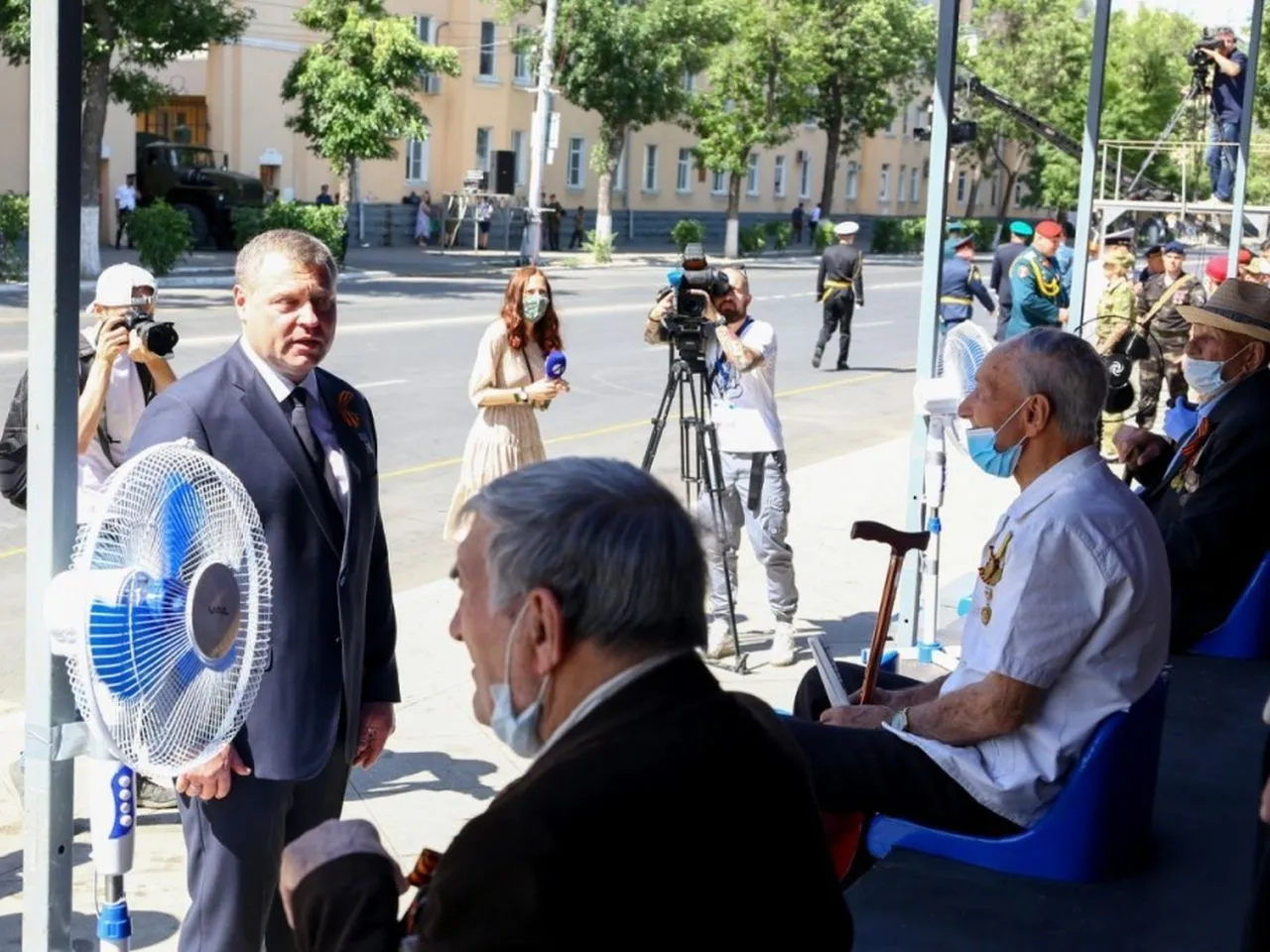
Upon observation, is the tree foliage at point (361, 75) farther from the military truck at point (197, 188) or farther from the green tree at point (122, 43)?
the military truck at point (197, 188)


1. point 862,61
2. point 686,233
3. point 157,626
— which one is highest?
point 862,61

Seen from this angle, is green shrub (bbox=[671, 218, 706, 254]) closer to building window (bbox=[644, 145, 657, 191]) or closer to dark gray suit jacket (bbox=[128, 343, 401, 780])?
building window (bbox=[644, 145, 657, 191])

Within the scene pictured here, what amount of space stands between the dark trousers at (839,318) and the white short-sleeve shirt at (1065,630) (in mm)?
17659

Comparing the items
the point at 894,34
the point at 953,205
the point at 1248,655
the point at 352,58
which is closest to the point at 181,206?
the point at 352,58

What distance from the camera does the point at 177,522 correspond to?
3.01 meters

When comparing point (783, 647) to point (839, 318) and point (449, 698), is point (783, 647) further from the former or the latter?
point (839, 318)

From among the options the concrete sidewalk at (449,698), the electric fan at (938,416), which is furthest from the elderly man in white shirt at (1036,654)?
the concrete sidewalk at (449,698)

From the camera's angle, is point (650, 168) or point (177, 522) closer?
point (177, 522)

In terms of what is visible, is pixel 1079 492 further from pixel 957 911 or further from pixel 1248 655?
pixel 1248 655

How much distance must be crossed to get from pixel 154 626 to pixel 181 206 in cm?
3779

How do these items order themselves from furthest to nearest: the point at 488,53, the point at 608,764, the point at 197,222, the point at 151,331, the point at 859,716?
the point at 488,53 < the point at 197,222 < the point at 151,331 < the point at 859,716 < the point at 608,764

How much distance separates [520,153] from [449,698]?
49742 millimetres

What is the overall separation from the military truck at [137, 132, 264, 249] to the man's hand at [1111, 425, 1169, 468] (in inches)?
1351

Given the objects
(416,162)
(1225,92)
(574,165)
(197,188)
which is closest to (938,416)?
(1225,92)
